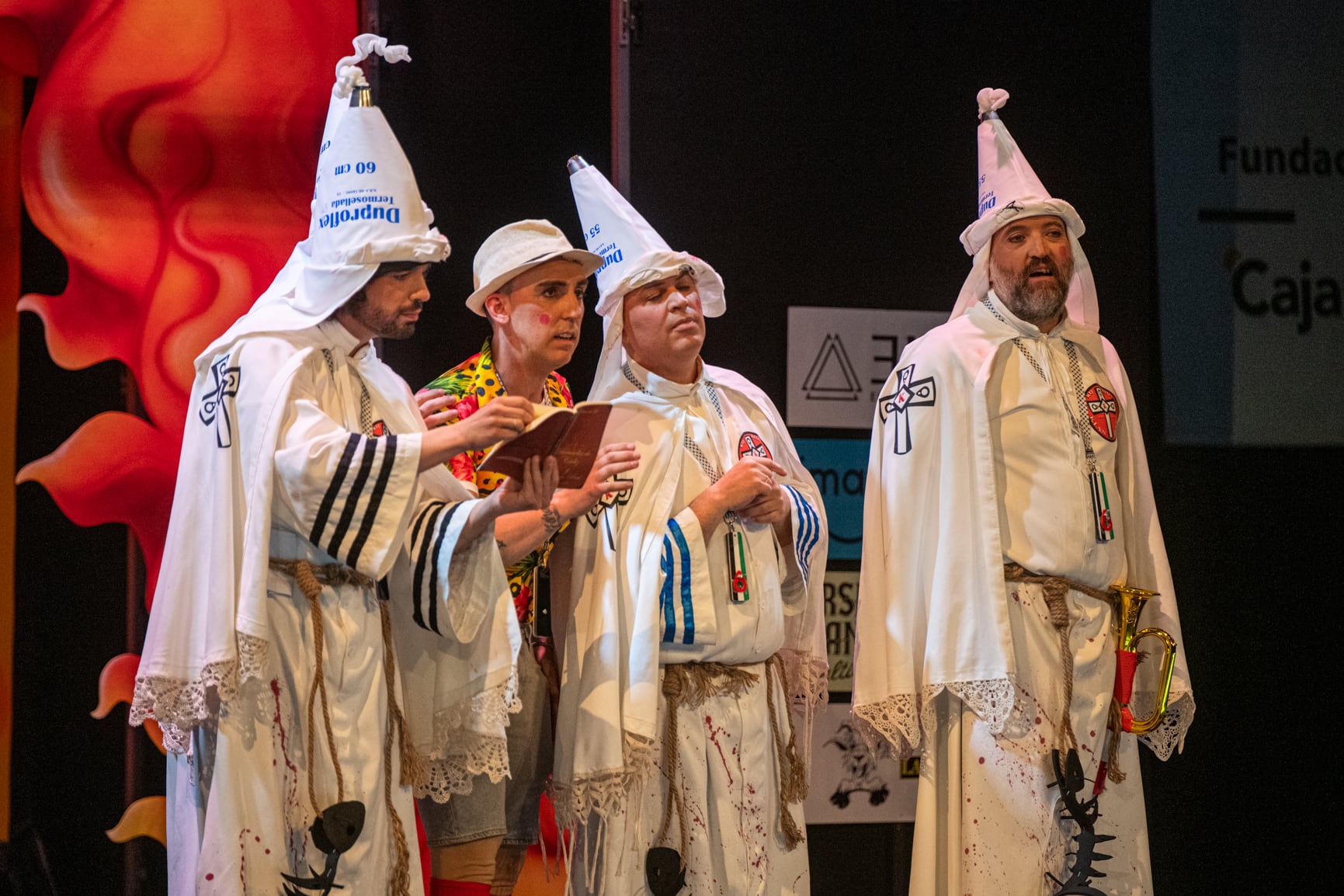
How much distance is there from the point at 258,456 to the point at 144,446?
3.94 feet

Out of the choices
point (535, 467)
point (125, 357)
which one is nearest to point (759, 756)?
point (535, 467)

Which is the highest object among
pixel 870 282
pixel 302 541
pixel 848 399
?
pixel 870 282

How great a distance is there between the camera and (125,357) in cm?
355

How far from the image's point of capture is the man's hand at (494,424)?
8.27ft

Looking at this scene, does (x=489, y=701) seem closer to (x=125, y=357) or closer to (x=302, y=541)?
(x=302, y=541)

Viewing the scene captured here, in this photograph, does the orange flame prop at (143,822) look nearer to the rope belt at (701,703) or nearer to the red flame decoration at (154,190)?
the red flame decoration at (154,190)

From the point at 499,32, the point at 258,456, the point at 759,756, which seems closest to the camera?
the point at 258,456

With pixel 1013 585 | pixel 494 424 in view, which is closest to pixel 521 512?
pixel 494 424

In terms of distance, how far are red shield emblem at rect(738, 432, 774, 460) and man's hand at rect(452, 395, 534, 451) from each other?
2.70 feet

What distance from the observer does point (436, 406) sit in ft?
9.92

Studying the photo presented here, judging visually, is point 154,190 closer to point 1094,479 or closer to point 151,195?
point 151,195

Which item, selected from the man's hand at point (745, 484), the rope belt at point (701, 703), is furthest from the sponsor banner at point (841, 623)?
the man's hand at point (745, 484)

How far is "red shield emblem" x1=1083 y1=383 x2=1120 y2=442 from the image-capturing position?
3414 mm

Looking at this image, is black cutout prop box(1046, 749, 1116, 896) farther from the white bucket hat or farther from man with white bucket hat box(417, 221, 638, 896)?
the white bucket hat
